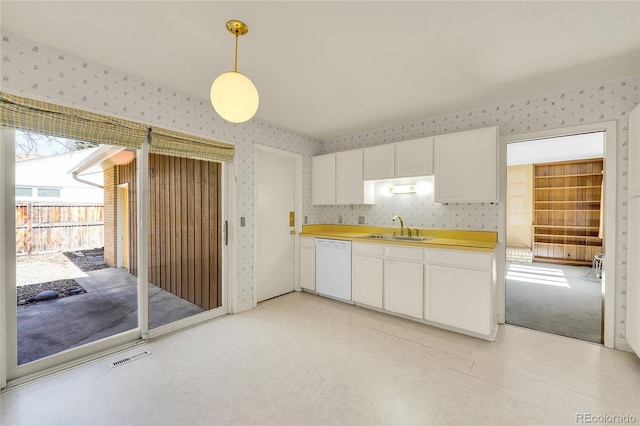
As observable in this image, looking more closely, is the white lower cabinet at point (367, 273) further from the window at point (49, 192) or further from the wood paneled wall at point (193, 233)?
the window at point (49, 192)

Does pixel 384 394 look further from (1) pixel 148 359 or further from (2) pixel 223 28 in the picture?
(2) pixel 223 28

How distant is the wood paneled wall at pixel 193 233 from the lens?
316 cm

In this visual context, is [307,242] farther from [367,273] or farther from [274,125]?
[274,125]

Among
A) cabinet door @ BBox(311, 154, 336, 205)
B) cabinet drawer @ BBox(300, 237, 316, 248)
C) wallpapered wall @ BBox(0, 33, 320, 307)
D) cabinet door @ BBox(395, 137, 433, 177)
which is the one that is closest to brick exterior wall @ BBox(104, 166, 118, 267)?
wallpapered wall @ BBox(0, 33, 320, 307)

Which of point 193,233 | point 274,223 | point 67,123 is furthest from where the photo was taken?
point 274,223

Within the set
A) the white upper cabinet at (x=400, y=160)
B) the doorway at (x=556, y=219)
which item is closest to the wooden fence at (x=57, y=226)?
the white upper cabinet at (x=400, y=160)

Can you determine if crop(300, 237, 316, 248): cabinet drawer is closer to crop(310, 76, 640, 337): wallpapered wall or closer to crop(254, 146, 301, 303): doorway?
crop(254, 146, 301, 303): doorway

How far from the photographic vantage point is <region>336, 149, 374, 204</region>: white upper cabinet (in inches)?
156

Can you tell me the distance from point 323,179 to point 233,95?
9.34ft

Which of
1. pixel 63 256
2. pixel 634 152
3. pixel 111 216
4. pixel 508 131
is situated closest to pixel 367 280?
→ pixel 508 131

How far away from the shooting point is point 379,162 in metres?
3.76

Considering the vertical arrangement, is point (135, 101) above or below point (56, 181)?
above

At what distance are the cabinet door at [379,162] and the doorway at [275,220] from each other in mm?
1131

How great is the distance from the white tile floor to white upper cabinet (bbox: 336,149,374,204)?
1.91 m
